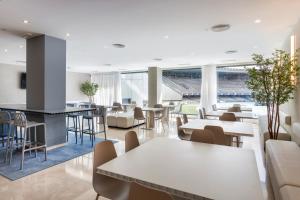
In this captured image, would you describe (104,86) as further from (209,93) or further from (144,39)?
(144,39)

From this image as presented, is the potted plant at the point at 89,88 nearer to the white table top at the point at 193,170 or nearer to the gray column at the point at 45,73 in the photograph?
the gray column at the point at 45,73

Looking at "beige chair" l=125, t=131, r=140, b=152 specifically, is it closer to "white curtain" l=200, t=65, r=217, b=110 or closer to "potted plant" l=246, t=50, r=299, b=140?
"potted plant" l=246, t=50, r=299, b=140

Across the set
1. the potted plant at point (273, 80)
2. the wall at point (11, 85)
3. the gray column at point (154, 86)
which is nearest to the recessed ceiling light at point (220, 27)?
the potted plant at point (273, 80)

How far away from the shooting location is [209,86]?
8.73 m

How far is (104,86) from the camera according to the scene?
11891 mm

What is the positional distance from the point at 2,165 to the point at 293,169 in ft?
14.2

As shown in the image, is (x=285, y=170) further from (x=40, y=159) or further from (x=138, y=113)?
(x=138, y=113)

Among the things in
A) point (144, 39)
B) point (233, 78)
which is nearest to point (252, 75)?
point (144, 39)

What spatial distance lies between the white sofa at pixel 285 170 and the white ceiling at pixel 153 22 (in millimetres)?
2086

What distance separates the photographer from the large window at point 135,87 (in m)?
11.2

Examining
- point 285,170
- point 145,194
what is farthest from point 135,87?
point 145,194

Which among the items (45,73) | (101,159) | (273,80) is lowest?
(101,159)

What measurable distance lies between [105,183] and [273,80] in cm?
302

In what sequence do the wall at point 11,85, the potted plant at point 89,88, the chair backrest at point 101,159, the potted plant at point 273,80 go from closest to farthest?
the chair backrest at point 101,159
the potted plant at point 273,80
the wall at point 11,85
the potted plant at point 89,88
